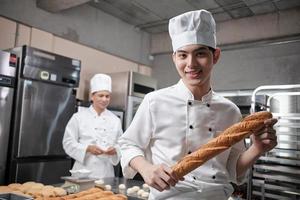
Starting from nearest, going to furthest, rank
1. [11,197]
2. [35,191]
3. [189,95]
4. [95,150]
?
[189,95]
[11,197]
[35,191]
[95,150]

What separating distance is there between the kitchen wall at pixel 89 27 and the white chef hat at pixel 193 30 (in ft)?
8.42

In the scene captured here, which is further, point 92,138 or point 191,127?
point 92,138

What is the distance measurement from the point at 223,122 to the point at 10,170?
84.5 inches

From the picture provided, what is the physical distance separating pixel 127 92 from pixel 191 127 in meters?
2.69

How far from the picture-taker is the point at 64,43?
11.3 feet

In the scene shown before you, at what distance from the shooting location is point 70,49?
351 centimetres

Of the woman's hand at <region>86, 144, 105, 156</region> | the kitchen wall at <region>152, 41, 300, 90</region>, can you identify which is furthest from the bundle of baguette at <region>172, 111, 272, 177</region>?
the kitchen wall at <region>152, 41, 300, 90</region>

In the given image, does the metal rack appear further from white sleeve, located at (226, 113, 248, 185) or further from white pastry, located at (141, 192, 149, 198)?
white sleeve, located at (226, 113, 248, 185)

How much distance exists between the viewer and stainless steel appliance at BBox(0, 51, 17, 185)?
7.81 feet

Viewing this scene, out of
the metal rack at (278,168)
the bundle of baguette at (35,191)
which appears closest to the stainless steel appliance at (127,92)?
the metal rack at (278,168)

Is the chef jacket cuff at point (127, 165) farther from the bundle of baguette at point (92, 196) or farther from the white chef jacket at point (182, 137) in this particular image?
the bundle of baguette at point (92, 196)

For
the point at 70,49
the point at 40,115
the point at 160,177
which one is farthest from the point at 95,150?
the point at 70,49

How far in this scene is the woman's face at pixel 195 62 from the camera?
87 centimetres

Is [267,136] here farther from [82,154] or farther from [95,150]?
[82,154]
